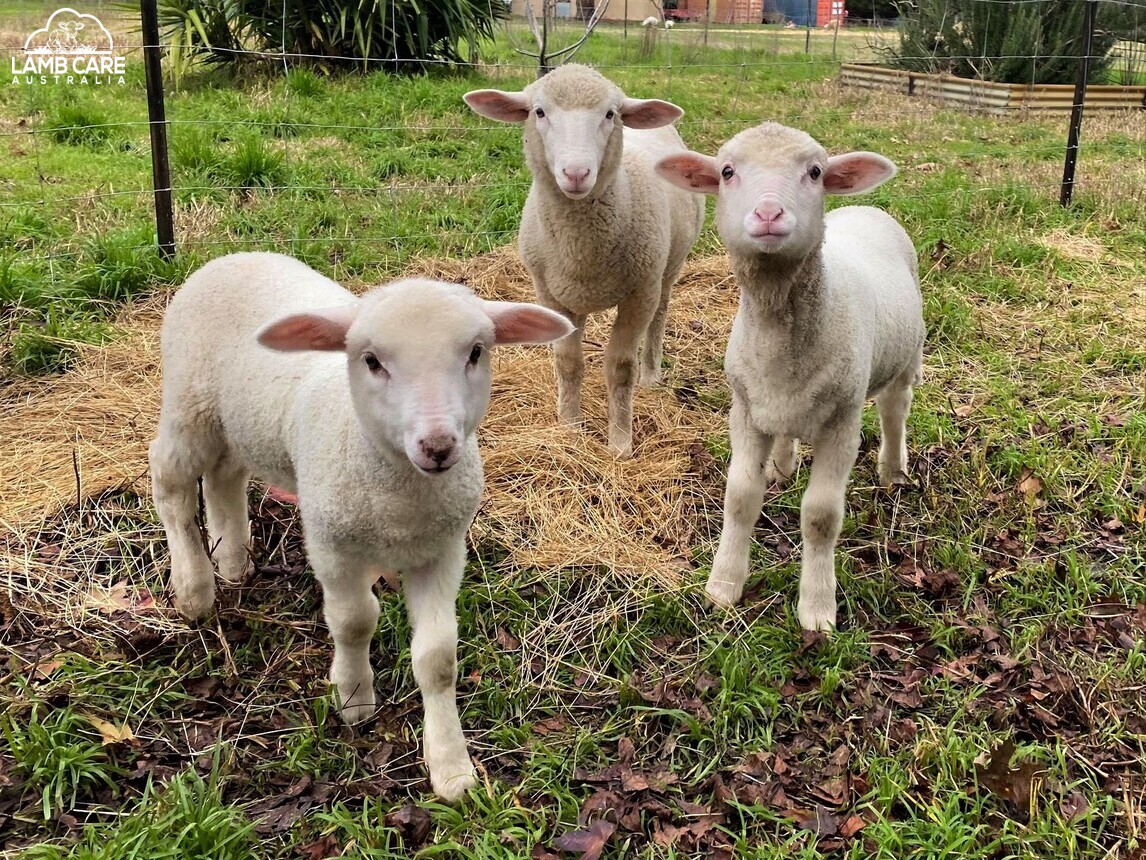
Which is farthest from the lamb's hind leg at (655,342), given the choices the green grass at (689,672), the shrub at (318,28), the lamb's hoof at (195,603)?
the shrub at (318,28)

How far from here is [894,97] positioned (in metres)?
12.7

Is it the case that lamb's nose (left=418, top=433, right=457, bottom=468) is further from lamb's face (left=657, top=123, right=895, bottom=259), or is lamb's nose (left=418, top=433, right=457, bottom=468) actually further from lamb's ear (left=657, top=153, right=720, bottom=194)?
lamb's ear (left=657, top=153, right=720, bottom=194)

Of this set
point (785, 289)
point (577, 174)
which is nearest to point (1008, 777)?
point (785, 289)

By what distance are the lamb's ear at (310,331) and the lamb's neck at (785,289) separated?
1.26m

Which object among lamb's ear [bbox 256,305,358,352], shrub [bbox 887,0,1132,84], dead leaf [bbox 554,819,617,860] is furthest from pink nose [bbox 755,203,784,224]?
shrub [bbox 887,0,1132,84]

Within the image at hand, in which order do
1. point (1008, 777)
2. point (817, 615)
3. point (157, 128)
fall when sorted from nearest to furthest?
point (1008, 777)
point (817, 615)
point (157, 128)

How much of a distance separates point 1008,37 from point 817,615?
12875 millimetres

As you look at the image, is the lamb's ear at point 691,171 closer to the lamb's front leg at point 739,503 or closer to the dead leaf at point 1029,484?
the lamb's front leg at point 739,503

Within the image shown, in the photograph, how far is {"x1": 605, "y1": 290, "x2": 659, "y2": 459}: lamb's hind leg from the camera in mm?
4105

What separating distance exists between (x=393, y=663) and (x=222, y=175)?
4746 millimetres

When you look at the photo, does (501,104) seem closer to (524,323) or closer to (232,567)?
(524,323)

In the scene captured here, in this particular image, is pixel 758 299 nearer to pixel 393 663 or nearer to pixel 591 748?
pixel 591 748

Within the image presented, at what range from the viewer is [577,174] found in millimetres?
3461

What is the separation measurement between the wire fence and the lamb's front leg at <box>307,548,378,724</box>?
332cm
